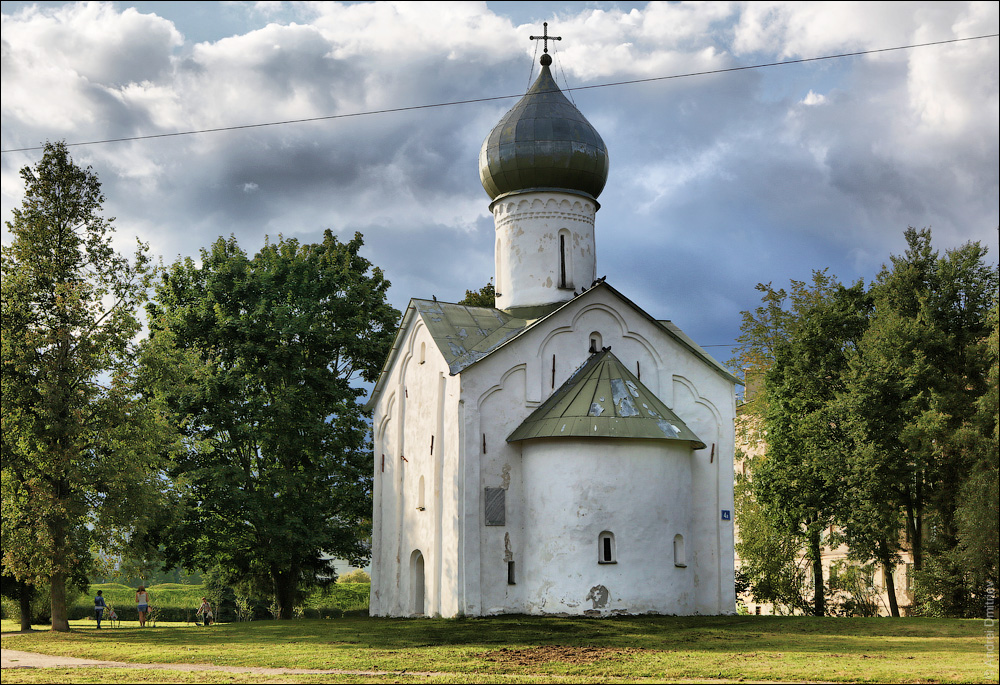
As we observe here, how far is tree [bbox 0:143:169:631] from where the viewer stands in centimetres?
1952

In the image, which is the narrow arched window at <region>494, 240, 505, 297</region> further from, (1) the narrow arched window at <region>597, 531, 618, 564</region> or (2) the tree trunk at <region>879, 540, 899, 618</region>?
(2) the tree trunk at <region>879, 540, 899, 618</region>

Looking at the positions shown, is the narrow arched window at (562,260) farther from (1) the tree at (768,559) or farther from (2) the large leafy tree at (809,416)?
(1) the tree at (768,559)

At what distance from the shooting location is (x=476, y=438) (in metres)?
21.2

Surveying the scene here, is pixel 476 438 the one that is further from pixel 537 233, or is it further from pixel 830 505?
pixel 830 505

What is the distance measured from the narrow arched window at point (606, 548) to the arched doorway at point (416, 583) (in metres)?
Result: 4.98

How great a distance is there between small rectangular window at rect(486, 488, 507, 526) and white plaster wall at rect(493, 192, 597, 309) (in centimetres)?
589

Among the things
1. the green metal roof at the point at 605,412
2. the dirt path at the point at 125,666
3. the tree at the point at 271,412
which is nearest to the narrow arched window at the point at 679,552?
the green metal roof at the point at 605,412

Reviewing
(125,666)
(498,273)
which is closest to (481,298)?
(498,273)

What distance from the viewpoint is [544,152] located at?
24.7 metres

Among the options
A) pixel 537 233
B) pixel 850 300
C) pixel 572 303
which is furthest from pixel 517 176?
pixel 850 300

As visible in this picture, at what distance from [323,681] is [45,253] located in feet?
45.2

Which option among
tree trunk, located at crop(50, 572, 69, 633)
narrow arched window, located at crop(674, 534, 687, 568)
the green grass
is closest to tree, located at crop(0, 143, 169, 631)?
tree trunk, located at crop(50, 572, 69, 633)

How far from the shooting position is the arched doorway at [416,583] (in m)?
23.0

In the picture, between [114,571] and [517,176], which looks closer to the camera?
[114,571]
